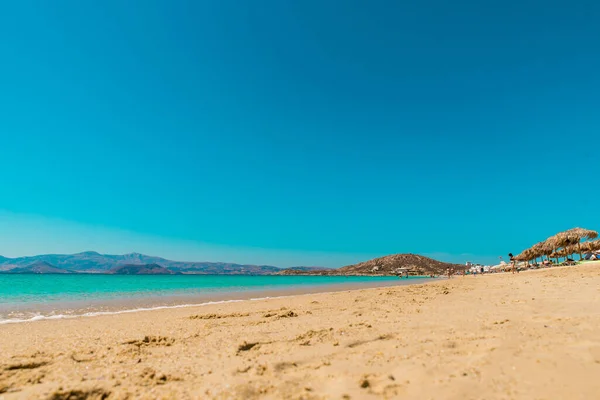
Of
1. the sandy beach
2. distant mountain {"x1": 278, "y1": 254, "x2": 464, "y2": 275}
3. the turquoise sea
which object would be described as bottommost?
the turquoise sea

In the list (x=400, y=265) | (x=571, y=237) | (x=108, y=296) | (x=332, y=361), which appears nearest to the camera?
(x=332, y=361)

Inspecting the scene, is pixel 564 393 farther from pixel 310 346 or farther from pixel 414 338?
pixel 310 346

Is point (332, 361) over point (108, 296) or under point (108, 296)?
over

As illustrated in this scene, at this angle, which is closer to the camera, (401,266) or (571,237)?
(571,237)

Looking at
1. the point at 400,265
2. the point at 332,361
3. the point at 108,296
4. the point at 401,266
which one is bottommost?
the point at 108,296

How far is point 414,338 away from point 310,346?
1695mm

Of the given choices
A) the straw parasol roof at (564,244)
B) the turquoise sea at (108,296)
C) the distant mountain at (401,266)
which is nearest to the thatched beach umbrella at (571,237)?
the straw parasol roof at (564,244)

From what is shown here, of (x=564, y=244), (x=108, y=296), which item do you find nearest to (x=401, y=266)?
(x=564, y=244)

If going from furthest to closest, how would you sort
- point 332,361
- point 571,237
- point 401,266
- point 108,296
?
point 401,266 < point 571,237 < point 108,296 < point 332,361

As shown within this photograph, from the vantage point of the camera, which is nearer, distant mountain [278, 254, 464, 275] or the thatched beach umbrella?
the thatched beach umbrella

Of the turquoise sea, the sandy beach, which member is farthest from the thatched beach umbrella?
the sandy beach

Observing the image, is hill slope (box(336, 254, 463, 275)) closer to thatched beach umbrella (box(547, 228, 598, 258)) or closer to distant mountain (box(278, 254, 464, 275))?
distant mountain (box(278, 254, 464, 275))

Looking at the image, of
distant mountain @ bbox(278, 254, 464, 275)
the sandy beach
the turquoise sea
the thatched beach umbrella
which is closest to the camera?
the sandy beach

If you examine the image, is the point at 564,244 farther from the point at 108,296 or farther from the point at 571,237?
the point at 108,296
